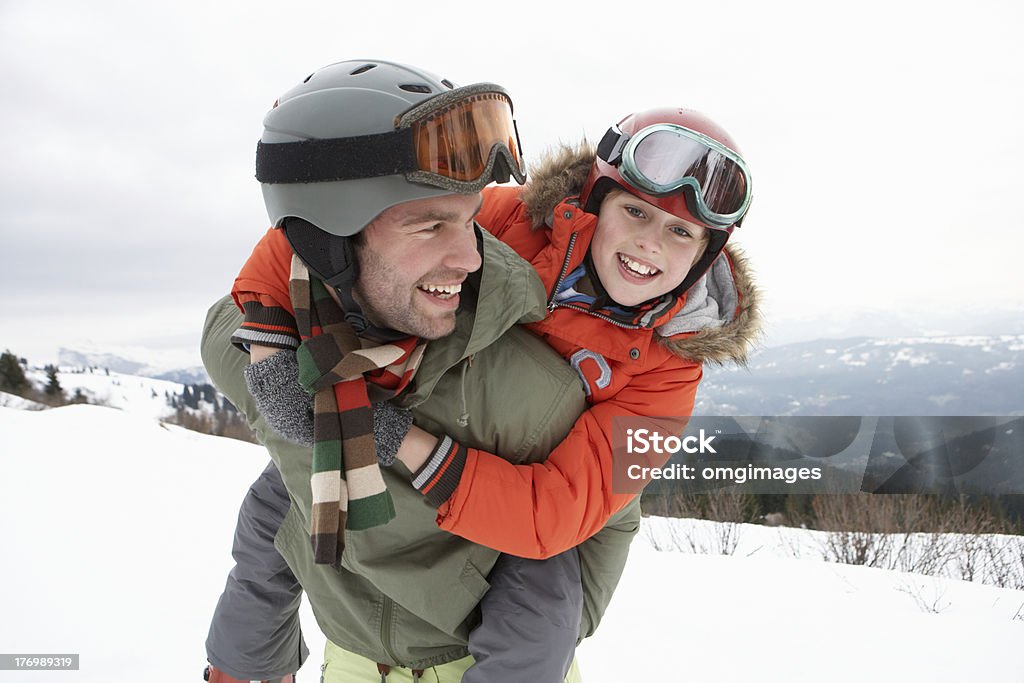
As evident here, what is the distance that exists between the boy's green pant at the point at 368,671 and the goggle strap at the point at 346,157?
1384 mm

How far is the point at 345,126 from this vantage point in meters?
1.48

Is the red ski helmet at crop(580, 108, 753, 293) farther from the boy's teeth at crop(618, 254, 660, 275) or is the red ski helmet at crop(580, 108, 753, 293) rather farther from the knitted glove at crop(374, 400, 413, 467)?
the knitted glove at crop(374, 400, 413, 467)

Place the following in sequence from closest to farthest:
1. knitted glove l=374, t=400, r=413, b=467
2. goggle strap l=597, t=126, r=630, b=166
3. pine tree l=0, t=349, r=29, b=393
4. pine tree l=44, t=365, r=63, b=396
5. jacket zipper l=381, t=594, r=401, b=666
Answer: knitted glove l=374, t=400, r=413, b=467 < jacket zipper l=381, t=594, r=401, b=666 < goggle strap l=597, t=126, r=630, b=166 < pine tree l=0, t=349, r=29, b=393 < pine tree l=44, t=365, r=63, b=396

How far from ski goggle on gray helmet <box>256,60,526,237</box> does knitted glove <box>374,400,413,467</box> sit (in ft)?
1.42

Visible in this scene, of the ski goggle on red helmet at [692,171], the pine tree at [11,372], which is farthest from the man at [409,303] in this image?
the pine tree at [11,372]

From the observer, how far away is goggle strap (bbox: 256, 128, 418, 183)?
1.45 m

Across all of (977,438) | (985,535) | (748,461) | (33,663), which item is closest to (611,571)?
(748,461)

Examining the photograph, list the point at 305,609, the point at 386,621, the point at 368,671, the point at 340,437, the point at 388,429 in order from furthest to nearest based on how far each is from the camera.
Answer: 1. the point at 305,609
2. the point at 368,671
3. the point at 386,621
4. the point at 388,429
5. the point at 340,437

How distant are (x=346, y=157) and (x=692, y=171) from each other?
1.07 meters

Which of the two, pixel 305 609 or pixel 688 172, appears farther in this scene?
pixel 305 609

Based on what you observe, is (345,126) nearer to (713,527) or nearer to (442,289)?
(442,289)

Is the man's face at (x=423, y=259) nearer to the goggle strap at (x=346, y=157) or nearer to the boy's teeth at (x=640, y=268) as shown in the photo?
the goggle strap at (x=346, y=157)

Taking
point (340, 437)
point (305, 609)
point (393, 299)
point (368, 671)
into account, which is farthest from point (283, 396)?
point (305, 609)

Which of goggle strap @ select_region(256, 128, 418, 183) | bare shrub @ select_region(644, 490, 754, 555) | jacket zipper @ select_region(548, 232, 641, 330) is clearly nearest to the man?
goggle strap @ select_region(256, 128, 418, 183)
